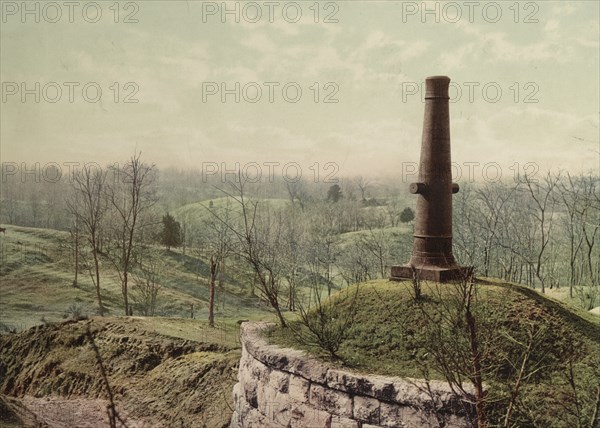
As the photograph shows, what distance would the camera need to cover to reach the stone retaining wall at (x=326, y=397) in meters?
6.20

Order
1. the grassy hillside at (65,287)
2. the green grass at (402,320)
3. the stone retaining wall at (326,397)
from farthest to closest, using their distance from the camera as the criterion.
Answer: the grassy hillside at (65,287)
the green grass at (402,320)
the stone retaining wall at (326,397)

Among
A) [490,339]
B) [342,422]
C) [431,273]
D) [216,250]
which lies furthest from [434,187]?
[216,250]

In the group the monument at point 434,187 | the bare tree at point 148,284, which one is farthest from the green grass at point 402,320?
the bare tree at point 148,284

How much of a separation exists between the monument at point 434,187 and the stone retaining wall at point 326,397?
2.65 metres

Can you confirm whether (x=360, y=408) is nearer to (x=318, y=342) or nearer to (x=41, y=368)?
(x=318, y=342)

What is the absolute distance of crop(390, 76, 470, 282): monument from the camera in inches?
357

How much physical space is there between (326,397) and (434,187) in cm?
382

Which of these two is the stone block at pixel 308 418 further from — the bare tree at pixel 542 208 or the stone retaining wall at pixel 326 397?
the bare tree at pixel 542 208

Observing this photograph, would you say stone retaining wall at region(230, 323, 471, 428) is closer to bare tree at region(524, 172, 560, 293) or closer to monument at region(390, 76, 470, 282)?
monument at region(390, 76, 470, 282)

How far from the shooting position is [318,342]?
777cm

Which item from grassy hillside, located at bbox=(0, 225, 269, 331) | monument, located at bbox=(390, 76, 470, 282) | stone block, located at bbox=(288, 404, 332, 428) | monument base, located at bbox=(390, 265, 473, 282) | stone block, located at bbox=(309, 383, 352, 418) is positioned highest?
monument, located at bbox=(390, 76, 470, 282)

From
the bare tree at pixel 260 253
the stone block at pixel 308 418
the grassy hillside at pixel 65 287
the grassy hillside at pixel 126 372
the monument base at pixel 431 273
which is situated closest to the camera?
the stone block at pixel 308 418

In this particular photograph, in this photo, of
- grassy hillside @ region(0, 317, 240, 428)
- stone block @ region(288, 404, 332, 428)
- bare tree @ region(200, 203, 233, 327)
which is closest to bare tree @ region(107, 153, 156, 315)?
bare tree @ region(200, 203, 233, 327)

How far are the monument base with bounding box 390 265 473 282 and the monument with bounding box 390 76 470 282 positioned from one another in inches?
0.6
